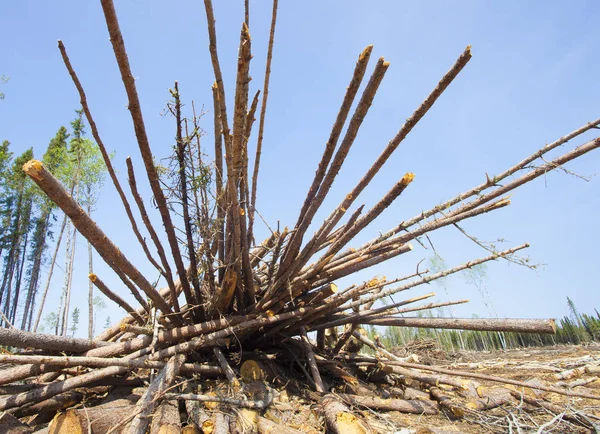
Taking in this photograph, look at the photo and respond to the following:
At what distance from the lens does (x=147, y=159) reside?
2396 mm

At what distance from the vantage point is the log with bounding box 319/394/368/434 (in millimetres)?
2457

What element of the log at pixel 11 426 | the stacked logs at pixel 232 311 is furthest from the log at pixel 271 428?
the log at pixel 11 426

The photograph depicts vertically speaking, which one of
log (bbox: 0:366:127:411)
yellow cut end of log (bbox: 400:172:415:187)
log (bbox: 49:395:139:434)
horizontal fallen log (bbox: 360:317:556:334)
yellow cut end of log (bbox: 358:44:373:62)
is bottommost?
horizontal fallen log (bbox: 360:317:556:334)

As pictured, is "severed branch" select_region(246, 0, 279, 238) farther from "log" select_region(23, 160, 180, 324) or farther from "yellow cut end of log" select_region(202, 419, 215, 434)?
"yellow cut end of log" select_region(202, 419, 215, 434)

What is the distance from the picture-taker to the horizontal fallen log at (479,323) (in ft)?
10.9

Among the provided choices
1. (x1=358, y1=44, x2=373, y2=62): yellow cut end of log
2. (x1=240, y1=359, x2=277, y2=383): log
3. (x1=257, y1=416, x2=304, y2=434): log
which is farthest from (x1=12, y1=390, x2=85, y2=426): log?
(x1=358, y1=44, x2=373, y2=62): yellow cut end of log

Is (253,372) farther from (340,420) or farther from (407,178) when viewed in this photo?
(407,178)

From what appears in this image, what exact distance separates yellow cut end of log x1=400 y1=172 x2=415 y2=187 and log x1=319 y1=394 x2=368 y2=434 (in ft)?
6.13

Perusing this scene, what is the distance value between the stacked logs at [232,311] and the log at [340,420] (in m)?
0.02

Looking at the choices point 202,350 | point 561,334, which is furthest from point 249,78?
point 561,334

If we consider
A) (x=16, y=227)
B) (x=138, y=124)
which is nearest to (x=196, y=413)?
(x=138, y=124)

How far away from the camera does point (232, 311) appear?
3674 millimetres

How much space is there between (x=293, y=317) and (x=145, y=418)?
1685 mm

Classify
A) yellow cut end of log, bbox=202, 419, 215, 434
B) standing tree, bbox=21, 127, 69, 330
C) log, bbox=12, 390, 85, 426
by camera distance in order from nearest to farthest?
yellow cut end of log, bbox=202, 419, 215, 434
log, bbox=12, 390, 85, 426
standing tree, bbox=21, 127, 69, 330
